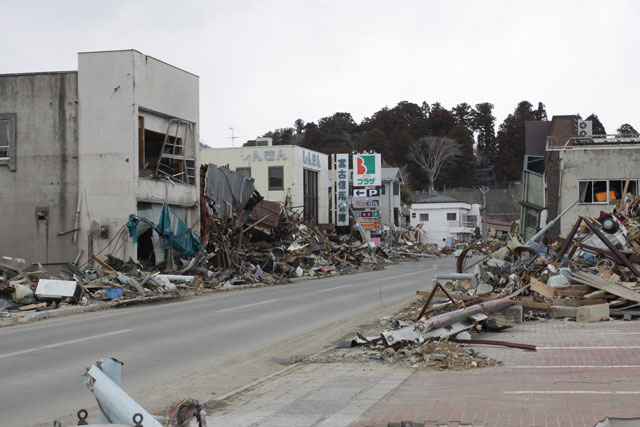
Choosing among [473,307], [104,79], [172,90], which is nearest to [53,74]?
[104,79]

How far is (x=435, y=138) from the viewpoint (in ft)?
388

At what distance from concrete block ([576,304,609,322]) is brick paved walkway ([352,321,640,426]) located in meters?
3.01

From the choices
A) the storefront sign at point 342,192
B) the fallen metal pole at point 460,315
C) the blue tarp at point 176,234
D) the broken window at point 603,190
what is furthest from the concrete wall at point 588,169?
the fallen metal pole at point 460,315

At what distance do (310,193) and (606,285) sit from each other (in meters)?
50.2

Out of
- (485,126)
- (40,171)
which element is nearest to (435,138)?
(485,126)

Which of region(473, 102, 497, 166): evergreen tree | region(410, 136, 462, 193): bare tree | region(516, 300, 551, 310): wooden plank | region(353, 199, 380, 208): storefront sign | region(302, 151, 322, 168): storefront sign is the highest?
region(473, 102, 497, 166): evergreen tree

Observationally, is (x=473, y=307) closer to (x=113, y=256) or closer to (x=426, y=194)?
(x=113, y=256)

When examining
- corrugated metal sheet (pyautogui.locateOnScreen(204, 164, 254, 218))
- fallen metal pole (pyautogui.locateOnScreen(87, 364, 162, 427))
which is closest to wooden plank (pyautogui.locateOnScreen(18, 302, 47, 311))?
corrugated metal sheet (pyautogui.locateOnScreen(204, 164, 254, 218))

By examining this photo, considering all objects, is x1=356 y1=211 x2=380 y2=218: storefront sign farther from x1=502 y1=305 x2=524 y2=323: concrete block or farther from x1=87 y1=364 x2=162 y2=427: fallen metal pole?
x1=87 y1=364 x2=162 y2=427: fallen metal pole

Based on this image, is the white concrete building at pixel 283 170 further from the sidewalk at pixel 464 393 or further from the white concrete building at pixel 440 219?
the sidewalk at pixel 464 393

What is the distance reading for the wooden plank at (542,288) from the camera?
55.6 feet

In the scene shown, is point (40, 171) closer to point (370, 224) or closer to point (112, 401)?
point (112, 401)

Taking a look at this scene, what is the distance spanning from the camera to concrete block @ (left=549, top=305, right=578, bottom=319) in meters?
15.9

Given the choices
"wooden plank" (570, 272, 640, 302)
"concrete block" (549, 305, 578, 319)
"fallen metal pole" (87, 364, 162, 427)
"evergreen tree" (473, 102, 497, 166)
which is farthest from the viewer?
"evergreen tree" (473, 102, 497, 166)
